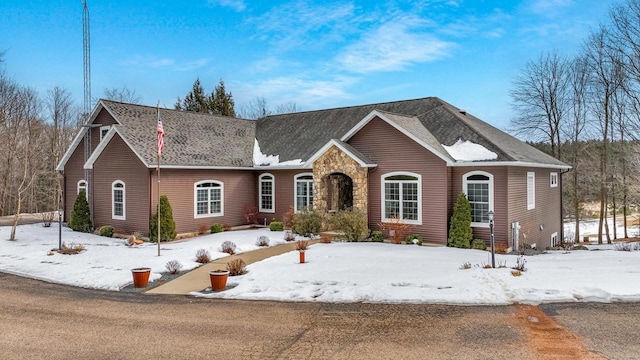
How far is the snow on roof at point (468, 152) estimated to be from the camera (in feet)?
53.4

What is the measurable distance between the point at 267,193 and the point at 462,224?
411 inches

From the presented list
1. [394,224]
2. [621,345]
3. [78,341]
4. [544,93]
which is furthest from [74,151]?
[544,93]

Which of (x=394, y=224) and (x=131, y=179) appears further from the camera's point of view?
(x=131, y=179)

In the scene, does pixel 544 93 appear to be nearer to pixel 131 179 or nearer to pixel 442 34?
pixel 442 34

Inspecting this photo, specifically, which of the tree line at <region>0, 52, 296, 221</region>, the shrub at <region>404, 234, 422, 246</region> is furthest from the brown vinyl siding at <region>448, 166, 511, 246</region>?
the tree line at <region>0, 52, 296, 221</region>

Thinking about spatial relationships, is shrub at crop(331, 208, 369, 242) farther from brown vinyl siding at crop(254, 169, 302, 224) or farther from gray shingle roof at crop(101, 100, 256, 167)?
gray shingle roof at crop(101, 100, 256, 167)

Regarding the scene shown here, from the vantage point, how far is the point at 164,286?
36.2 ft

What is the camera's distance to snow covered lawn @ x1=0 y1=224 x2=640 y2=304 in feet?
30.8

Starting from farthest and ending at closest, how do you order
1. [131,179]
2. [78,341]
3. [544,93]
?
[544,93]
[131,179]
[78,341]

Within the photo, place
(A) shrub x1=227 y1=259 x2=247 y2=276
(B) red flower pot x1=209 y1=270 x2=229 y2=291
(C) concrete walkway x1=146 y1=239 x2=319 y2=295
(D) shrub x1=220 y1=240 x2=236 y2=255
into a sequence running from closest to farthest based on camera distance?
(B) red flower pot x1=209 y1=270 x2=229 y2=291
(C) concrete walkway x1=146 y1=239 x2=319 y2=295
(A) shrub x1=227 y1=259 x2=247 y2=276
(D) shrub x1=220 y1=240 x2=236 y2=255

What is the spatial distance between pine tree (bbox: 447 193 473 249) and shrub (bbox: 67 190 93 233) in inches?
656

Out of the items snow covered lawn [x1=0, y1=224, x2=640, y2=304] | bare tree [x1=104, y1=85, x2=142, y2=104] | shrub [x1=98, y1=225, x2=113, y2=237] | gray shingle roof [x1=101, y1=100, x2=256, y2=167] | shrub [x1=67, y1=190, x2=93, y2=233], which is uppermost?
bare tree [x1=104, y1=85, x2=142, y2=104]

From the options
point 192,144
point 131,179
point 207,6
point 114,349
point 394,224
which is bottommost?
point 114,349

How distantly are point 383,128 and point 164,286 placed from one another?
10756 mm
